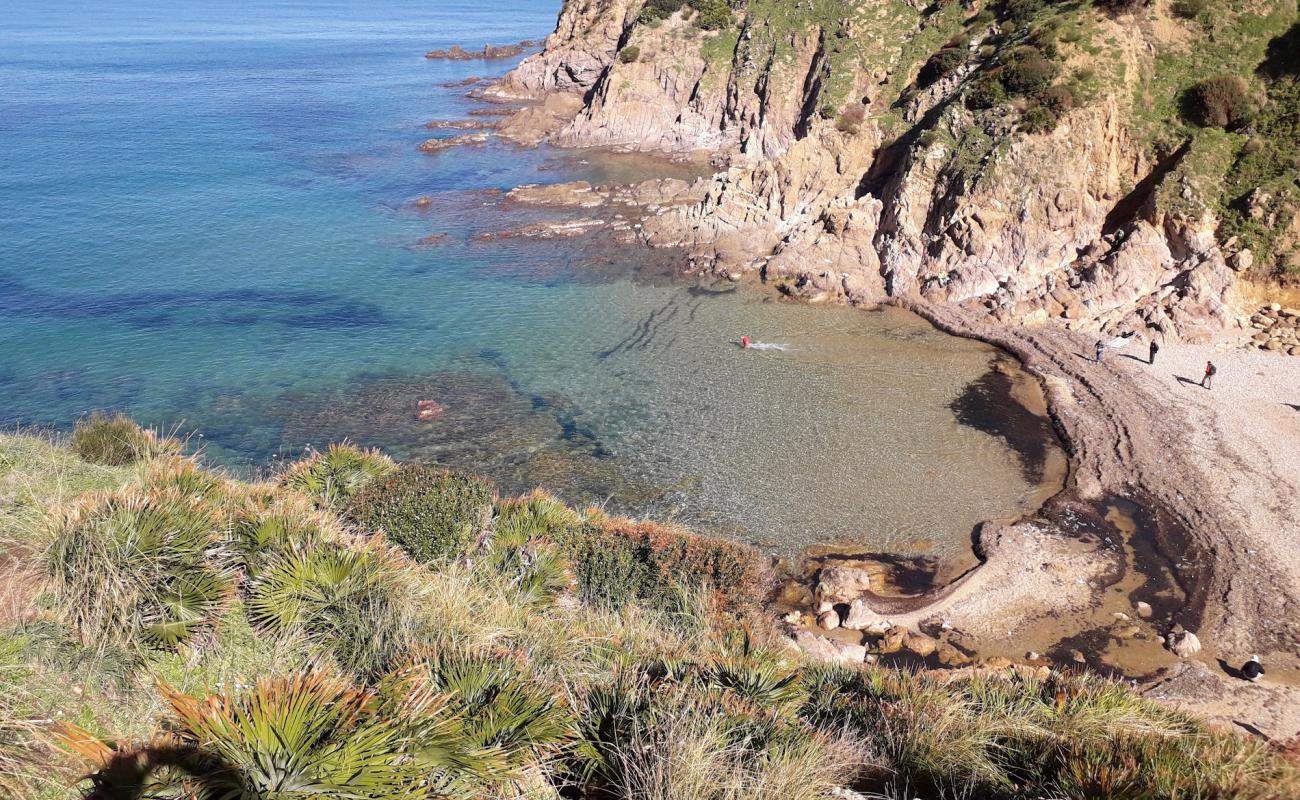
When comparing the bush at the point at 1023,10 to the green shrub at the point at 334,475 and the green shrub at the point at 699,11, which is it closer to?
the green shrub at the point at 699,11

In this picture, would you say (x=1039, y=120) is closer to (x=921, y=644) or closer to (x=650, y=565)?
(x=921, y=644)

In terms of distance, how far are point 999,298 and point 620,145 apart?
4098 centimetres

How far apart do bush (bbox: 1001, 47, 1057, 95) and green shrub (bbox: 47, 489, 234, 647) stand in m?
41.1

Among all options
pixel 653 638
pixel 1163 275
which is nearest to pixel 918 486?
pixel 653 638

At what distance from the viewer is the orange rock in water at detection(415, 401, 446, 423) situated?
2859cm

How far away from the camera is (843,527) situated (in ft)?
73.9

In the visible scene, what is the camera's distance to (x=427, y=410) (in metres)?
28.9

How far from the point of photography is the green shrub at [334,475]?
53.1 ft

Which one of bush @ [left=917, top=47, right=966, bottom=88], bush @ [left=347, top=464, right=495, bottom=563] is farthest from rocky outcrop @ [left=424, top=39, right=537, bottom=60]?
bush @ [left=347, top=464, right=495, bottom=563]

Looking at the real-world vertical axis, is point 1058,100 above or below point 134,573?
above

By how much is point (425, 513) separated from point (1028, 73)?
37366mm

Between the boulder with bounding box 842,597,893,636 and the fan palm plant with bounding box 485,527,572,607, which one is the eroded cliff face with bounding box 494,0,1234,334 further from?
the fan palm plant with bounding box 485,527,572,607

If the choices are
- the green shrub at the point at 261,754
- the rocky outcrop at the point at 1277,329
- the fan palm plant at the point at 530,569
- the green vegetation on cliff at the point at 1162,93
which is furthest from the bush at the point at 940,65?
the green shrub at the point at 261,754

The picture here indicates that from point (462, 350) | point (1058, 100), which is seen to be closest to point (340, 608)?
point (462, 350)
